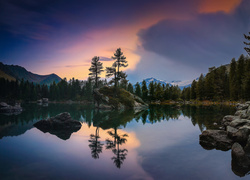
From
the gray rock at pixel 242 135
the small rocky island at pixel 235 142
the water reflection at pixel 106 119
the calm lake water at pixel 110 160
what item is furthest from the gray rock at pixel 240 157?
the water reflection at pixel 106 119

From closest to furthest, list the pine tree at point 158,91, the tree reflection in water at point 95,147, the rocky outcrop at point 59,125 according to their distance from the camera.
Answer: the tree reflection in water at point 95,147 < the rocky outcrop at point 59,125 < the pine tree at point 158,91

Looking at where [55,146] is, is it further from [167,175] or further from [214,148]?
[214,148]

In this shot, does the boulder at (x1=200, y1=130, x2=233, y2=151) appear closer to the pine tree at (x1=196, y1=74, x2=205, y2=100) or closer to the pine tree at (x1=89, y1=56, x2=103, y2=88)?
the pine tree at (x1=89, y1=56, x2=103, y2=88)

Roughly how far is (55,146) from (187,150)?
941cm

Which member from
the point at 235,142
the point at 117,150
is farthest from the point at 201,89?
the point at 117,150

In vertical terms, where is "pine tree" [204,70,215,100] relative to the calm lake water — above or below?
above

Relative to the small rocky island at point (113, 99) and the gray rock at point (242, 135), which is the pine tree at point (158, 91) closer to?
the small rocky island at point (113, 99)

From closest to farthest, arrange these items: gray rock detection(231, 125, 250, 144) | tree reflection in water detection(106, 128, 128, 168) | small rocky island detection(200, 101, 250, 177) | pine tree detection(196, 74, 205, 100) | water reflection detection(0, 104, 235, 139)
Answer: tree reflection in water detection(106, 128, 128, 168)
small rocky island detection(200, 101, 250, 177)
gray rock detection(231, 125, 250, 144)
water reflection detection(0, 104, 235, 139)
pine tree detection(196, 74, 205, 100)

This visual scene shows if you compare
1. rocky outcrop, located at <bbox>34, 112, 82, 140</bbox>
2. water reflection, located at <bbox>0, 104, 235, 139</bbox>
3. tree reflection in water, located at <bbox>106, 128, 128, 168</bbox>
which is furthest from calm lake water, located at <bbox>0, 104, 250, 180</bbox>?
water reflection, located at <bbox>0, 104, 235, 139</bbox>

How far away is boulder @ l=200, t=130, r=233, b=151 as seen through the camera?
11203 millimetres

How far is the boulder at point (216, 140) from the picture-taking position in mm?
11203

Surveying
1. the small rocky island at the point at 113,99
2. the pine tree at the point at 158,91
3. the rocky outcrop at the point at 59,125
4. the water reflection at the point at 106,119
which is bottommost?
the water reflection at the point at 106,119

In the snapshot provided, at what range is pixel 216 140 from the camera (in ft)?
39.0

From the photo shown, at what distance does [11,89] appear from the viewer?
104 meters
